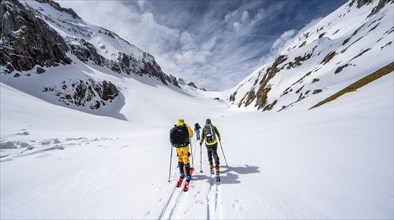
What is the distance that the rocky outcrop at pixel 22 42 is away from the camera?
5019 centimetres

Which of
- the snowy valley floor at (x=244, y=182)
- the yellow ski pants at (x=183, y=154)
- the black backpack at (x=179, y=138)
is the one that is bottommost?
the snowy valley floor at (x=244, y=182)

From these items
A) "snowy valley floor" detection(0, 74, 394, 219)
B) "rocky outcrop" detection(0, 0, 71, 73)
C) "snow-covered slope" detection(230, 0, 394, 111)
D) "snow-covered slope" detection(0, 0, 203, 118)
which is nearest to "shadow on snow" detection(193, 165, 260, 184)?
"snowy valley floor" detection(0, 74, 394, 219)

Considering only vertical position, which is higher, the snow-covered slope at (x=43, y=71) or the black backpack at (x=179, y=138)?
the snow-covered slope at (x=43, y=71)

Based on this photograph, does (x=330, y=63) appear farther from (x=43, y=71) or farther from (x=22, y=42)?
(x=22, y=42)

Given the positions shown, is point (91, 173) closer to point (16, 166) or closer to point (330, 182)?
point (16, 166)

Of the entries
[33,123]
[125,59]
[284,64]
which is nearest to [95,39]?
[125,59]

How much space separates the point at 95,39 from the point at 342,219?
145154 mm

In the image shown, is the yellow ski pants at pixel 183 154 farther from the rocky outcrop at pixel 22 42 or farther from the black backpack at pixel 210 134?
the rocky outcrop at pixel 22 42

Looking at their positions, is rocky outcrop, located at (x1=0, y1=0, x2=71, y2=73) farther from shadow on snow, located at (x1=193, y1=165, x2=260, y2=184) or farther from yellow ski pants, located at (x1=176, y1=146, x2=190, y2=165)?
shadow on snow, located at (x1=193, y1=165, x2=260, y2=184)

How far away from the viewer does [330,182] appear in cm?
539

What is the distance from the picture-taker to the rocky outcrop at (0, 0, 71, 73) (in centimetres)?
5019

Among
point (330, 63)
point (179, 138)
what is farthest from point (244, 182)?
point (330, 63)

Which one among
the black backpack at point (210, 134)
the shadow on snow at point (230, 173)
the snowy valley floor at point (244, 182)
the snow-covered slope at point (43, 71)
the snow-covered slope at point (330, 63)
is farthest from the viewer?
the snow-covered slope at point (43, 71)

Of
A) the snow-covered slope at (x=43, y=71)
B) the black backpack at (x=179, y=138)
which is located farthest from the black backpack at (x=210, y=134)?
the snow-covered slope at (x=43, y=71)
